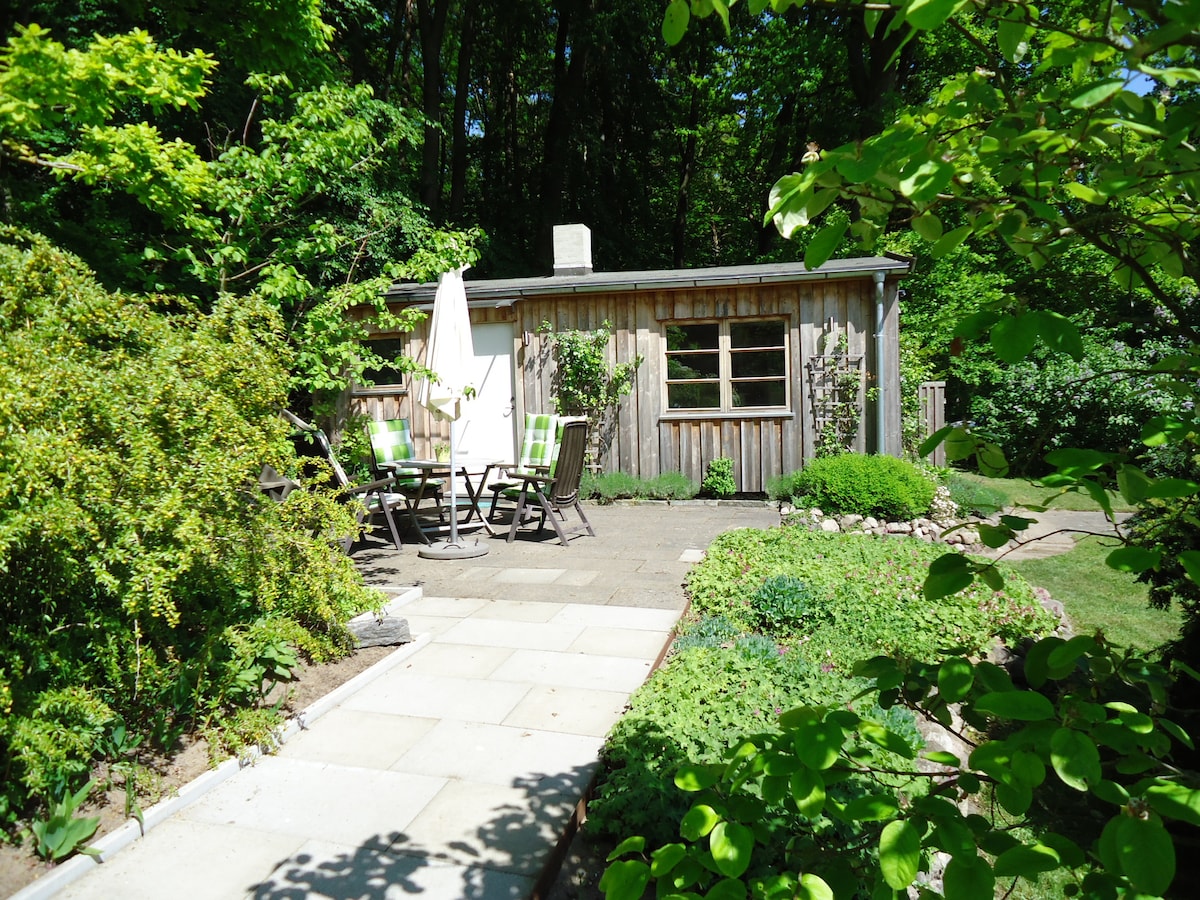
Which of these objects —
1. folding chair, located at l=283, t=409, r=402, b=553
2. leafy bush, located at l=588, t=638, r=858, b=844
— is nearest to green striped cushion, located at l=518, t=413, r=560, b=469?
folding chair, located at l=283, t=409, r=402, b=553

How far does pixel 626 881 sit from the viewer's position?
1154 mm

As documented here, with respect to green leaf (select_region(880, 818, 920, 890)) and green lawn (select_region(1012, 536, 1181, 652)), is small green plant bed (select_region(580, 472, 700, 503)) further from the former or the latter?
green leaf (select_region(880, 818, 920, 890))

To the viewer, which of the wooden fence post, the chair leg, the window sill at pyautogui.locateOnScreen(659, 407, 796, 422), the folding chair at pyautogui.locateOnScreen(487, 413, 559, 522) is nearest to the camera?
the chair leg

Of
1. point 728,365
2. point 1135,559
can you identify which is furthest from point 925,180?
point 728,365

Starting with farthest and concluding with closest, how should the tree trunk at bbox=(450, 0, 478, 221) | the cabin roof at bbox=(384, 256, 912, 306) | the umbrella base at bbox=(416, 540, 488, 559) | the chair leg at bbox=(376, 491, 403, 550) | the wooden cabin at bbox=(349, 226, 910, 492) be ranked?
the tree trunk at bbox=(450, 0, 478, 221), the wooden cabin at bbox=(349, 226, 910, 492), the cabin roof at bbox=(384, 256, 912, 306), the chair leg at bbox=(376, 491, 403, 550), the umbrella base at bbox=(416, 540, 488, 559)

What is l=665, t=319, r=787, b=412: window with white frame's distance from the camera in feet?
35.6

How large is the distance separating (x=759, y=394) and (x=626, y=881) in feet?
33.1

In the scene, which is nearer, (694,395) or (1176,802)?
(1176,802)

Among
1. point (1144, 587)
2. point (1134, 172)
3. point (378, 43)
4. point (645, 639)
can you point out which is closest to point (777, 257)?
point (378, 43)

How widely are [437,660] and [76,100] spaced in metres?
3.84

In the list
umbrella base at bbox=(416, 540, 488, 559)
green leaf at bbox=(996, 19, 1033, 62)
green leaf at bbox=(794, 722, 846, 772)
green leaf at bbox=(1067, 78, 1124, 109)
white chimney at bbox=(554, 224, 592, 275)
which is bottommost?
umbrella base at bbox=(416, 540, 488, 559)

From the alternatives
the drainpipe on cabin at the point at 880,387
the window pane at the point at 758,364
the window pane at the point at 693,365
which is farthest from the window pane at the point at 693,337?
the drainpipe on cabin at the point at 880,387

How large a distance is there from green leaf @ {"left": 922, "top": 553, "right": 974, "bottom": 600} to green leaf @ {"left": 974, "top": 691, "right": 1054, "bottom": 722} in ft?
0.61

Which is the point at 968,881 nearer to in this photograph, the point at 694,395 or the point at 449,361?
the point at 449,361
